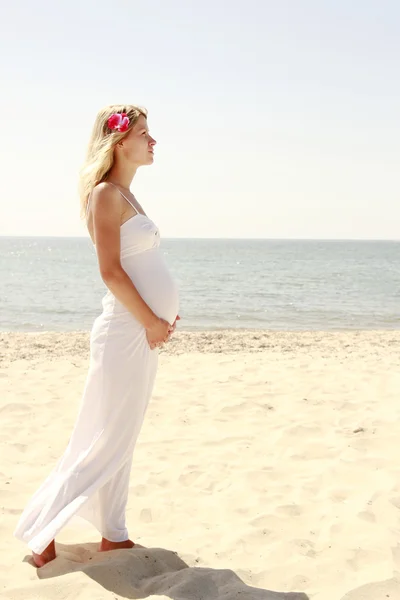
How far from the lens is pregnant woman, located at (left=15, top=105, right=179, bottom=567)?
300 cm

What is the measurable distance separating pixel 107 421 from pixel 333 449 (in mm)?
2467

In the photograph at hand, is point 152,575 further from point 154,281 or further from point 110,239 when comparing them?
point 110,239

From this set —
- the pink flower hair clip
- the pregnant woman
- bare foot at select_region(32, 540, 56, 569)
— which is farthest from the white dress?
the pink flower hair clip

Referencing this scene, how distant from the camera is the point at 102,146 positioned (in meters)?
3.07

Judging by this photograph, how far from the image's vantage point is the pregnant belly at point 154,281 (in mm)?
3117

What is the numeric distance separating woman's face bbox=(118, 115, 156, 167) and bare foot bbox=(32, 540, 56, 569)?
6.61 feet

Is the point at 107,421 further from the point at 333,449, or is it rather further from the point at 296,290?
the point at 296,290

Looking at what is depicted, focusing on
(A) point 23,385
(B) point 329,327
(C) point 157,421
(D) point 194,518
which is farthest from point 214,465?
(B) point 329,327

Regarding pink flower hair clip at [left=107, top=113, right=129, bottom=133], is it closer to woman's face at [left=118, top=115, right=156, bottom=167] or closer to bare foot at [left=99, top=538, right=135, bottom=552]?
woman's face at [left=118, top=115, right=156, bottom=167]

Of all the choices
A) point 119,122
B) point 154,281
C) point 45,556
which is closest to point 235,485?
point 45,556

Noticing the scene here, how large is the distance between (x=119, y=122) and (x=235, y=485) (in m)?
2.56

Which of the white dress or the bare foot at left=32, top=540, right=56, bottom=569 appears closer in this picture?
the white dress

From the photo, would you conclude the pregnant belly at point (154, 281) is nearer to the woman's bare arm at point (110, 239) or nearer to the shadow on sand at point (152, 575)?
the woman's bare arm at point (110, 239)

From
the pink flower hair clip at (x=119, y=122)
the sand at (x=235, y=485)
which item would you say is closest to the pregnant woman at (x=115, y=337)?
the pink flower hair clip at (x=119, y=122)
